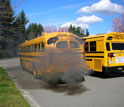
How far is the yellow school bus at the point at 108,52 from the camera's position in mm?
9781

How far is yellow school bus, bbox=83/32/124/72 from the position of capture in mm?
9781

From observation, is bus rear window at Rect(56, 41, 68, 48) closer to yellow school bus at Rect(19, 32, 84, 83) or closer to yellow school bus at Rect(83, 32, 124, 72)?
yellow school bus at Rect(19, 32, 84, 83)

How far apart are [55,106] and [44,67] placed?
3192 mm

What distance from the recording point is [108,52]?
9.80 metres

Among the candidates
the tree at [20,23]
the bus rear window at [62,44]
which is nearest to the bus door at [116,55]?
the bus rear window at [62,44]

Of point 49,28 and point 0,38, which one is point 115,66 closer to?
point 0,38

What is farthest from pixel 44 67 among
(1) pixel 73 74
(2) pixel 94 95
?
(2) pixel 94 95

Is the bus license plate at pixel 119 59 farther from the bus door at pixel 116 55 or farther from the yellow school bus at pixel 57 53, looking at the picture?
the yellow school bus at pixel 57 53

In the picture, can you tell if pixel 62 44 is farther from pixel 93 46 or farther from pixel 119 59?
pixel 119 59

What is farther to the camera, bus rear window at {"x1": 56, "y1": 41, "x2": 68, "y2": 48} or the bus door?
the bus door

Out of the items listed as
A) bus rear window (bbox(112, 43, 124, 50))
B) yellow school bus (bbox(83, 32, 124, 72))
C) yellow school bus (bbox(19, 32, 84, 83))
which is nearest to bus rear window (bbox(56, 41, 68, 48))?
yellow school bus (bbox(19, 32, 84, 83))

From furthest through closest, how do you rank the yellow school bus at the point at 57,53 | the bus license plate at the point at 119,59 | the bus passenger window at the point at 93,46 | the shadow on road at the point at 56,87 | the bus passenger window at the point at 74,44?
the bus passenger window at the point at 93,46 < the bus license plate at the point at 119,59 < the bus passenger window at the point at 74,44 < the yellow school bus at the point at 57,53 < the shadow on road at the point at 56,87

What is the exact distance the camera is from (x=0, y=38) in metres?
9.70

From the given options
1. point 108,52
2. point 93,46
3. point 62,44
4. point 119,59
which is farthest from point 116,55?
point 62,44
